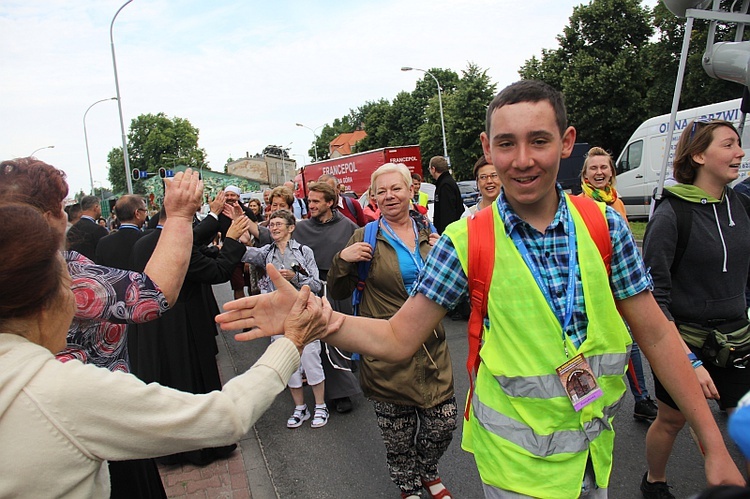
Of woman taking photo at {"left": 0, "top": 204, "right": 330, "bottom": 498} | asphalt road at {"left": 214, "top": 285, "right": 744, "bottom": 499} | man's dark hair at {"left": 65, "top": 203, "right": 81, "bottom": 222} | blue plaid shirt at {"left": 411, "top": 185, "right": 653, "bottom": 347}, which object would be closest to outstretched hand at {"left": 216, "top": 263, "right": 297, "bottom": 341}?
woman taking photo at {"left": 0, "top": 204, "right": 330, "bottom": 498}

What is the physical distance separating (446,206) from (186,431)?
23.0 feet

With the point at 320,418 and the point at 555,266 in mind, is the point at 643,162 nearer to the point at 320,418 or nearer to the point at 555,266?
the point at 320,418

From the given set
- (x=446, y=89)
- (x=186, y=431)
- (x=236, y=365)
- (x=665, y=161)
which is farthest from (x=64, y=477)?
(x=446, y=89)

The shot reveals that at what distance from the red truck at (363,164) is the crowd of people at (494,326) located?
19.3 metres

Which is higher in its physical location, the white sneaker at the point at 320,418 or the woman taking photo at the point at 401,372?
the woman taking photo at the point at 401,372

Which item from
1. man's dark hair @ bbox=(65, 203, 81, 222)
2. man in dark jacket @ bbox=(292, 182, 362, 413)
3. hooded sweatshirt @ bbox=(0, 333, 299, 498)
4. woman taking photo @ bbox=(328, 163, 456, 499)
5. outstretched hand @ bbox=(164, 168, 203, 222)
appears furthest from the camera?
man's dark hair @ bbox=(65, 203, 81, 222)

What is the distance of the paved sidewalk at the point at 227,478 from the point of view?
12.4ft

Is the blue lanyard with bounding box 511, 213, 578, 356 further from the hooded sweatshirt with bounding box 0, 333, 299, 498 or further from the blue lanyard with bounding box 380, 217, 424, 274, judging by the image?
the blue lanyard with bounding box 380, 217, 424, 274

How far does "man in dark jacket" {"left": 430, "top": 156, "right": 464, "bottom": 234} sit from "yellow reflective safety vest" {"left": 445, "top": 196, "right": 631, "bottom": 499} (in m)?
6.36

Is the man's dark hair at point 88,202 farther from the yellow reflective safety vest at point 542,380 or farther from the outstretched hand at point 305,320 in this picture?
the yellow reflective safety vest at point 542,380

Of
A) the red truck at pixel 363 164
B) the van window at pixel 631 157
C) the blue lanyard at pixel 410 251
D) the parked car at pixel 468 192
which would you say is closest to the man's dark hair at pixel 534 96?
the blue lanyard at pixel 410 251

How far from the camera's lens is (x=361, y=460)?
4156mm

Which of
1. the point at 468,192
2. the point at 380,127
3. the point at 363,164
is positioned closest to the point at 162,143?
the point at 380,127

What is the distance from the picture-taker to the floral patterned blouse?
1.96 m
